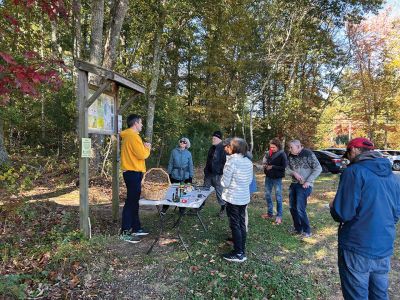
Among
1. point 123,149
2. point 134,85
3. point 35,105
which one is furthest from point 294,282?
point 35,105

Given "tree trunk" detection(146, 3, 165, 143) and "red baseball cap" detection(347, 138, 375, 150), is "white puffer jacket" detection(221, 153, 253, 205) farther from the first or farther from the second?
"tree trunk" detection(146, 3, 165, 143)

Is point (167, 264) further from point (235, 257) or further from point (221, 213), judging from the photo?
point (221, 213)

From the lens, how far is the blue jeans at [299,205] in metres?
5.60

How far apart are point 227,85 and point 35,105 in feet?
38.7

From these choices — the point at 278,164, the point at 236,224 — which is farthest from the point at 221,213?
the point at 236,224

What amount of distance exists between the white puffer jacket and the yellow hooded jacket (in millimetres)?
1393

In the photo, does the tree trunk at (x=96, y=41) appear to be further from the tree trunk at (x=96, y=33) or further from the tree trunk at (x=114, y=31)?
the tree trunk at (x=114, y=31)

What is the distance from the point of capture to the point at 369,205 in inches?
104

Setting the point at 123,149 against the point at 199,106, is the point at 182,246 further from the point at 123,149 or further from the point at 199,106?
the point at 199,106

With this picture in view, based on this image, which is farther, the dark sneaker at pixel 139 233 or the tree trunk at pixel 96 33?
the tree trunk at pixel 96 33

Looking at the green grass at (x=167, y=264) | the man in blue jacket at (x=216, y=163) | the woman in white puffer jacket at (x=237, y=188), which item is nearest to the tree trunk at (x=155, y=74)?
the man in blue jacket at (x=216, y=163)

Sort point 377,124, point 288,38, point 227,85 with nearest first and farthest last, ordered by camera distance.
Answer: point 288,38 < point 227,85 < point 377,124

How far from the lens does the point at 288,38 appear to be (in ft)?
59.0

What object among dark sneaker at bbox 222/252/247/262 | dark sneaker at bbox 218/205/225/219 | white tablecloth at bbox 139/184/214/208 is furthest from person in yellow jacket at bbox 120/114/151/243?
dark sneaker at bbox 218/205/225/219
